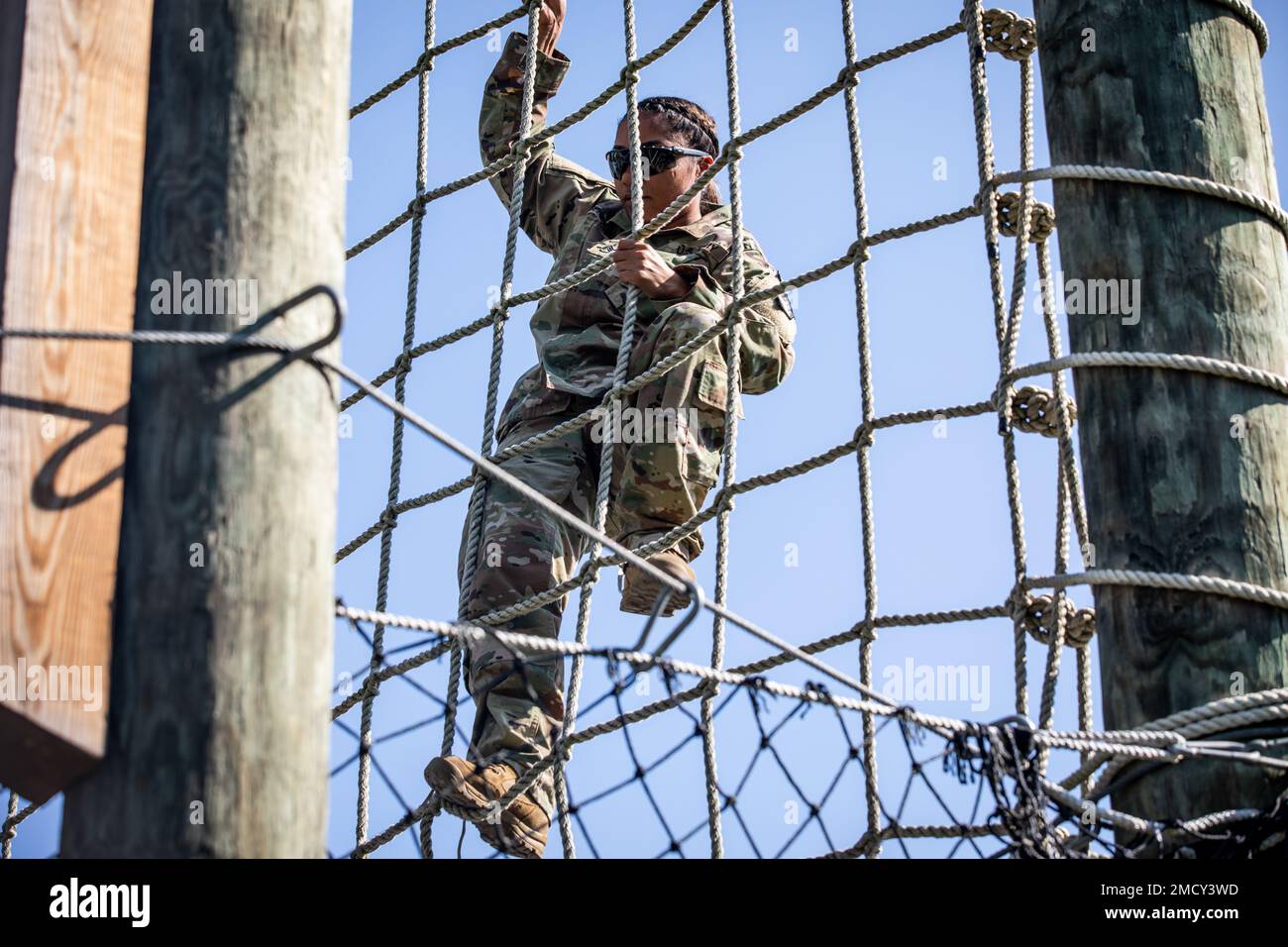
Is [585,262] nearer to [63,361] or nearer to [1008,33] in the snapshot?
[1008,33]

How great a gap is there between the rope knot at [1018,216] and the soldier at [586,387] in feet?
2.93

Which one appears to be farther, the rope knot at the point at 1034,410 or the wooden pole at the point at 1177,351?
the rope knot at the point at 1034,410

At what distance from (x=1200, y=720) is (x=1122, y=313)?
1.69 feet

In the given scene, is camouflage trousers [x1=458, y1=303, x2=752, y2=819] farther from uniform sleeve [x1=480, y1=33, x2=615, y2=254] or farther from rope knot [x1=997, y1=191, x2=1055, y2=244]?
rope knot [x1=997, y1=191, x2=1055, y2=244]

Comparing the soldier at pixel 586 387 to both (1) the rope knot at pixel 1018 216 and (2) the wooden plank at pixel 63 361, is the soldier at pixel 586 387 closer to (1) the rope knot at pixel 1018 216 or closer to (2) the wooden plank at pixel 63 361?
(1) the rope knot at pixel 1018 216

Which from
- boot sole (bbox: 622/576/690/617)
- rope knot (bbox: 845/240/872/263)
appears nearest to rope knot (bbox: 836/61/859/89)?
rope knot (bbox: 845/240/872/263)

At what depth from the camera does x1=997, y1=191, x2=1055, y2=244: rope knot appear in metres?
2.77

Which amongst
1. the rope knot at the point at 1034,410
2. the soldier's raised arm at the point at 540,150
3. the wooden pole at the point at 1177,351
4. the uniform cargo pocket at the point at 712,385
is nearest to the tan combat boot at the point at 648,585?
the uniform cargo pocket at the point at 712,385

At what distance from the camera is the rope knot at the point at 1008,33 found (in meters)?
2.93

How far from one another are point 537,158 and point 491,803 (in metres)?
1.71

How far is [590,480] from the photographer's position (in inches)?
154

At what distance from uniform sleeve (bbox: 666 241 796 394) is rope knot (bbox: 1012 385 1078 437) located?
1.20 meters
